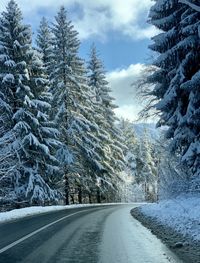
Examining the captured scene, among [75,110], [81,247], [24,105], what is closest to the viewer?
[81,247]

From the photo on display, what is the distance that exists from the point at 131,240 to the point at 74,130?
27.4 meters

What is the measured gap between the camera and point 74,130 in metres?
36.9

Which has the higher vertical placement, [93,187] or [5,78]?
[5,78]

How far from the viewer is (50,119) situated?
36.3 meters

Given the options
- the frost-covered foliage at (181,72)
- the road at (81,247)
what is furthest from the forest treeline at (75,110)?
the road at (81,247)

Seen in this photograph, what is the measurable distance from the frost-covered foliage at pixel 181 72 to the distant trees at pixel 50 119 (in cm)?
837

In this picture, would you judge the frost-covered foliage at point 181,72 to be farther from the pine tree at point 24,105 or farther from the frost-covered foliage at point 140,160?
the frost-covered foliage at point 140,160

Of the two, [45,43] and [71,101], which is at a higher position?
[45,43]

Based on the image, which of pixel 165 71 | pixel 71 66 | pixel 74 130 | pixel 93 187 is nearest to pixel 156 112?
pixel 165 71

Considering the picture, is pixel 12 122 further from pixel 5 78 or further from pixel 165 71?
pixel 165 71

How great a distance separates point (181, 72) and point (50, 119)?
20.6 meters

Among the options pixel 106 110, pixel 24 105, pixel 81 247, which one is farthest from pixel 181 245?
pixel 106 110

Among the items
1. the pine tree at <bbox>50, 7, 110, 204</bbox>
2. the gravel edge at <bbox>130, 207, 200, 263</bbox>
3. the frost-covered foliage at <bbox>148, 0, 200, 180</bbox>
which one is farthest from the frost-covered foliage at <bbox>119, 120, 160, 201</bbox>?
the gravel edge at <bbox>130, 207, 200, 263</bbox>

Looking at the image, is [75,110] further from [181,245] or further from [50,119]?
[181,245]
